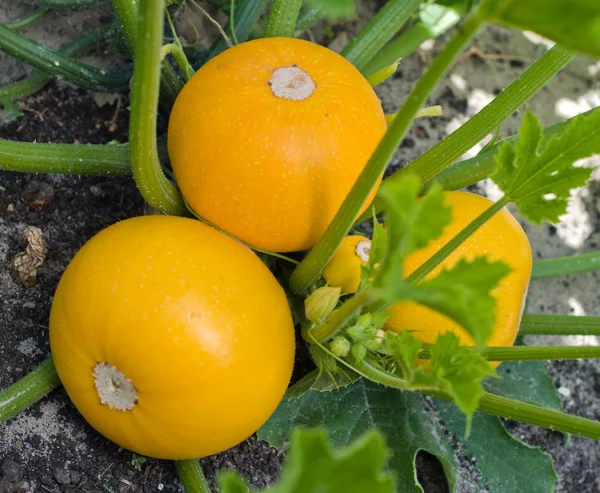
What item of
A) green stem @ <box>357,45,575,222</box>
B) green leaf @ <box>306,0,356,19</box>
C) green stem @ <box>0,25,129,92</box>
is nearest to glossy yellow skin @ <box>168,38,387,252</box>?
green stem @ <box>357,45,575,222</box>

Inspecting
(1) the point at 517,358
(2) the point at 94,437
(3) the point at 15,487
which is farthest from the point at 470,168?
(3) the point at 15,487

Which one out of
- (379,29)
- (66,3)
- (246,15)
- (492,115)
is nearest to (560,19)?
(492,115)

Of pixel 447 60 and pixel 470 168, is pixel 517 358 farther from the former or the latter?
pixel 447 60

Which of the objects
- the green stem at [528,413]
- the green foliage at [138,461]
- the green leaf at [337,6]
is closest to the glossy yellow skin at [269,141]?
the green stem at [528,413]

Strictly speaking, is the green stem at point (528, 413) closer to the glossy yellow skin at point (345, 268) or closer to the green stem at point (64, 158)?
the glossy yellow skin at point (345, 268)

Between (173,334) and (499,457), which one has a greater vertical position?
(173,334)

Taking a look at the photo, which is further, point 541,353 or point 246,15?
point 246,15

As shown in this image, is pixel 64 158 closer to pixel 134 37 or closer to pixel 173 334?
pixel 134 37
